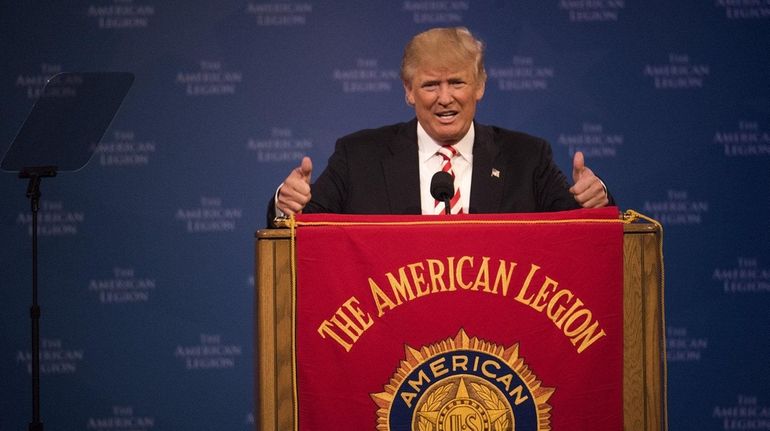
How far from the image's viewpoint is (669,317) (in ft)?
11.5

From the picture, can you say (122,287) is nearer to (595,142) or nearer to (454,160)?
(454,160)

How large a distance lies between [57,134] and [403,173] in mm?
1500

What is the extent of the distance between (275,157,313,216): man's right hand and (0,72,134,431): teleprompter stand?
143 centimetres

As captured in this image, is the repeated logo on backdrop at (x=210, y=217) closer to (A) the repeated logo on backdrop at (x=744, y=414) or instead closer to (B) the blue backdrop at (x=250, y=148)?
(B) the blue backdrop at (x=250, y=148)

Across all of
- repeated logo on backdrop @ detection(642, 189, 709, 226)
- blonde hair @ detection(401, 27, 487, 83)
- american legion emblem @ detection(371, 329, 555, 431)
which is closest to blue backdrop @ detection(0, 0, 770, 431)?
repeated logo on backdrop @ detection(642, 189, 709, 226)

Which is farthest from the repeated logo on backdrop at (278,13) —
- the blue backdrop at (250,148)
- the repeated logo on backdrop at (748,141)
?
the repeated logo on backdrop at (748,141)

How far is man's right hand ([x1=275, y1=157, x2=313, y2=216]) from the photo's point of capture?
69.0 inches

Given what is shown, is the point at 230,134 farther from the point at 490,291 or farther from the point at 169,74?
the point at 490,291

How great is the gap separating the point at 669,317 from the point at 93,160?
105 inches

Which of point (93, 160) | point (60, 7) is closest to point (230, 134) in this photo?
point (93, 160)

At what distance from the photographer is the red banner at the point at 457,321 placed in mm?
1454

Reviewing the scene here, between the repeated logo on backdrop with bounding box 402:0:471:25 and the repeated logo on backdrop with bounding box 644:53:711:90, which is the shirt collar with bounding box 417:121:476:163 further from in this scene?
the repeated logo on backdrop with bounding box 644:53:711:90

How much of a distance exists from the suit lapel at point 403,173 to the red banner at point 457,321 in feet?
2.33

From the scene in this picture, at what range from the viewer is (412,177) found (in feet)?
7.39
